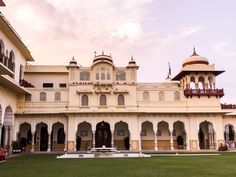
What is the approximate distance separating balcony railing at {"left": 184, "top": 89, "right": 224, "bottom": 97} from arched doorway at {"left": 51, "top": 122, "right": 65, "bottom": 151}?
14.0m

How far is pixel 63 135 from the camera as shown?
3181cm

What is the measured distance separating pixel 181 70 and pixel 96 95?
9907mm

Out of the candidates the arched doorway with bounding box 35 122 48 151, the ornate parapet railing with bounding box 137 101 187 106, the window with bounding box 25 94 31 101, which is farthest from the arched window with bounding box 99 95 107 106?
the window with bounding box 25 94 31 101

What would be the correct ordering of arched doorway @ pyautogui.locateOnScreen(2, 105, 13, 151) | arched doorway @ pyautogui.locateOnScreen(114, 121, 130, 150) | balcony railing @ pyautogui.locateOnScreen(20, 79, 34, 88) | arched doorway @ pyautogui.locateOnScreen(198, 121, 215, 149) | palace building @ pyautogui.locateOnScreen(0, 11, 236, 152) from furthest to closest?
1. arched doorway @ pyautogui.locateOnScreen(198, 121, 215, 149)
2. arched doorway @ pyautogui.locateOnScreen(114, 121, 130, 150)
3. balcony railing @ pyautogui.locateOnScreen(20, 79, 34, 88)
4. palace building @ pyautogui.locateOnScreen(0, 11, 236, 152)
5. arched doorway @ pyautogui.locateOnScreen(2, 105, 13, 151)

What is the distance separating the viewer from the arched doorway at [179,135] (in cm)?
3209

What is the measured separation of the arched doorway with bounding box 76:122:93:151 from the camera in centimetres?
3120

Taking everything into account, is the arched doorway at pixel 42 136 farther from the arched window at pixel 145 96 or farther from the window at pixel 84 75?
the arched window at pixel 145 96

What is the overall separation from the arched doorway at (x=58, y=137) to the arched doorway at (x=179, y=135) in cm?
1221

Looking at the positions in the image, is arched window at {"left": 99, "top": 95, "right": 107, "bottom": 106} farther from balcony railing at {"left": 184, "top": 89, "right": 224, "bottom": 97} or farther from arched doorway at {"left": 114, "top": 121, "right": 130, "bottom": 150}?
balcony railing at {"left": 184, "top": 89, "right": 224, "bottom": 97}

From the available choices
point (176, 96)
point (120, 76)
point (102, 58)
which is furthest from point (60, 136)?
point (176, 96)

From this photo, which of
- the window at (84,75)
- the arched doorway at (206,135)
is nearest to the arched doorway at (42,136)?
the window at (84,75)

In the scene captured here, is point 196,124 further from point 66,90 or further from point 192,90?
point 66,90

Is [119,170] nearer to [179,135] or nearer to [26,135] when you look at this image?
[179,135]

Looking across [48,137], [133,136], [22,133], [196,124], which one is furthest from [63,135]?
[196,124]
